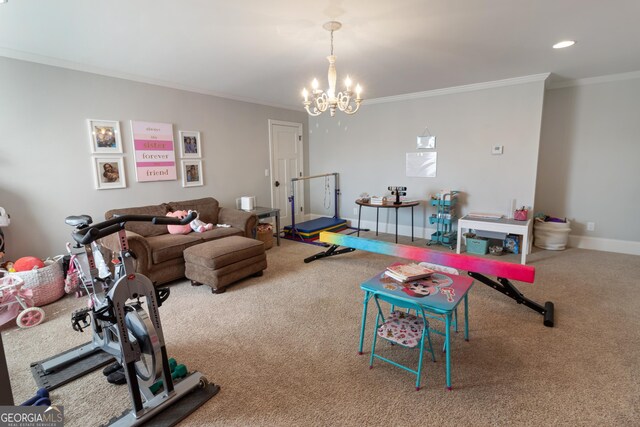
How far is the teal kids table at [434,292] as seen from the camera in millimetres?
1742

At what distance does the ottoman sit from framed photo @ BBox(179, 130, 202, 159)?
155cm

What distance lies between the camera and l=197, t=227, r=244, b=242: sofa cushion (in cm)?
384

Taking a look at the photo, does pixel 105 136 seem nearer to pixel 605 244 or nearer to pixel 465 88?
pixel 465 88

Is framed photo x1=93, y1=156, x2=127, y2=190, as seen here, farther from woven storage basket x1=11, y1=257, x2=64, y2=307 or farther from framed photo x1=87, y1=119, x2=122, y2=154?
woven storage basket x1=11, y1=257, x2=64, y2=307

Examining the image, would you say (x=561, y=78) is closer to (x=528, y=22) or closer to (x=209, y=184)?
(x=528, y=22)

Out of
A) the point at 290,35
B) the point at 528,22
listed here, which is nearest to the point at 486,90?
the point at 528,22

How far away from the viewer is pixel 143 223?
150 inches

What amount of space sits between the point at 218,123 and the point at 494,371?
4.54m

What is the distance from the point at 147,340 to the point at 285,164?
4.66 metres

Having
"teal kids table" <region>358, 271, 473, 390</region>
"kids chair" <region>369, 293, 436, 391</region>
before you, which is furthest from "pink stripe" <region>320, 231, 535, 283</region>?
"kids chair" <region>369, 293, 436, 391</region>

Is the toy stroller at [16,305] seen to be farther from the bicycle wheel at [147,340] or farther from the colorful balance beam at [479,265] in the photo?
the colorful balance beam at [479,265]

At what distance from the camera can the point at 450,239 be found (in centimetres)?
483

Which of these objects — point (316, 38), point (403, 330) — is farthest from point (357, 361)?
point (316, 38)

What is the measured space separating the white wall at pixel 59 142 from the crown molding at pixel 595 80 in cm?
510
